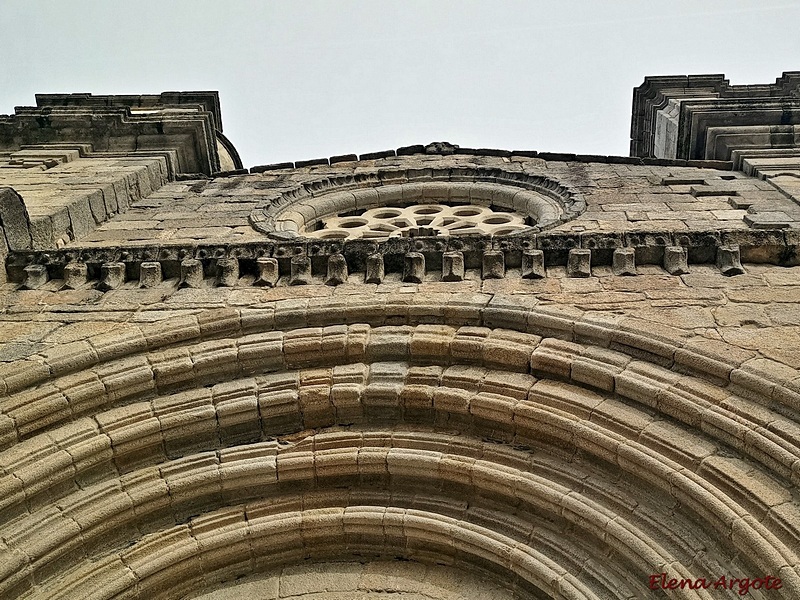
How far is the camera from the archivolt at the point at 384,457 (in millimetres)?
4750

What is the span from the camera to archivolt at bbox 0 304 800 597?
15.6ft

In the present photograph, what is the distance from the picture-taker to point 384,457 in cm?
562

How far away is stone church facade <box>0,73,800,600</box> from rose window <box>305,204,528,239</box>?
2.01m

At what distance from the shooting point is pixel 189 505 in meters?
5.57

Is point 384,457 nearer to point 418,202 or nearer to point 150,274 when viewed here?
point 150,274

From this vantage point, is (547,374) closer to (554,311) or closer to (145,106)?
(554,311)

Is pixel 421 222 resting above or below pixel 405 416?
above

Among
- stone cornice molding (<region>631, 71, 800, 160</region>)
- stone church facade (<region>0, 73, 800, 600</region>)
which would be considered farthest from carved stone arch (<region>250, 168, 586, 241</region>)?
stone cornice molding (<region>631, 71, 800, 160</region>)

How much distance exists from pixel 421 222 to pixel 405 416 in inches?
192

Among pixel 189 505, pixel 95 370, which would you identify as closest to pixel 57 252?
pixel 95 370

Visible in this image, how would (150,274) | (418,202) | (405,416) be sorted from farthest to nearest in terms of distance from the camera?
(418,202)
(150,274)
(405,416)

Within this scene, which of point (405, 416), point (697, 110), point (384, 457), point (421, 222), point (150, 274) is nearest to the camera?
point (384, 457)

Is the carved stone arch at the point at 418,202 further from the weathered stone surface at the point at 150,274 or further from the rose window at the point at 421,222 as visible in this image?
the weathered stone surface at the point at 150,274

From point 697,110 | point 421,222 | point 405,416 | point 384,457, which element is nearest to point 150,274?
point 405,416
